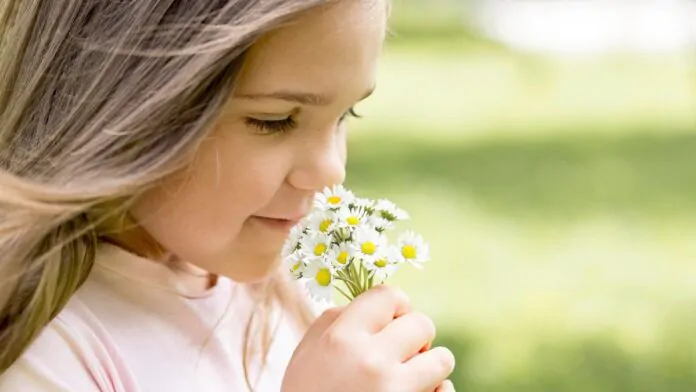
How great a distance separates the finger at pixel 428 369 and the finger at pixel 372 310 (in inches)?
1.8

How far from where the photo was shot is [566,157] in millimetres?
4410

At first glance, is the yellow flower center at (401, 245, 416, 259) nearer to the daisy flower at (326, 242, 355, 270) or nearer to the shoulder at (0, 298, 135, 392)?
the daisy flower at (326, 242, 355, 270)

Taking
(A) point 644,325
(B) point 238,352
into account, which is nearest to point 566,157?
(A) point 644,325

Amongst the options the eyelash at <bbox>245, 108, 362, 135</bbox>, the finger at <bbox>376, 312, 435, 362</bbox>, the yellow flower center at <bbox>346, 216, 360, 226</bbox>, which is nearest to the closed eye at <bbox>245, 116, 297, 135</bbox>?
the eyelash at <bbox>245, 108, 362, 135</bbox>

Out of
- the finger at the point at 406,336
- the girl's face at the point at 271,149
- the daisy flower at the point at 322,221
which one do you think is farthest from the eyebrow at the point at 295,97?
the finger at the point at 406,336

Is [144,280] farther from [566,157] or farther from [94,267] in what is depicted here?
[566,157]

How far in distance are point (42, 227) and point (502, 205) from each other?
9.13 ft

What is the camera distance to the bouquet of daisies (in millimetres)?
1188

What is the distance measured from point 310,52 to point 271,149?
10cm

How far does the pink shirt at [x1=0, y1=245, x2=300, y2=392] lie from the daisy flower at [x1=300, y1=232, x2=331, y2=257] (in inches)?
7.7

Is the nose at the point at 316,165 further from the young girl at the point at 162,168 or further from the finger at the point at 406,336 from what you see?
the finger at the point at 406,336

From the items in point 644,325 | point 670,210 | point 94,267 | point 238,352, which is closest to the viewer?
point 94,267

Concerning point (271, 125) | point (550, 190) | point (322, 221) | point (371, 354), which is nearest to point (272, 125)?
point (271, 125)

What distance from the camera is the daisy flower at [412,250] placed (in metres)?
1.22
